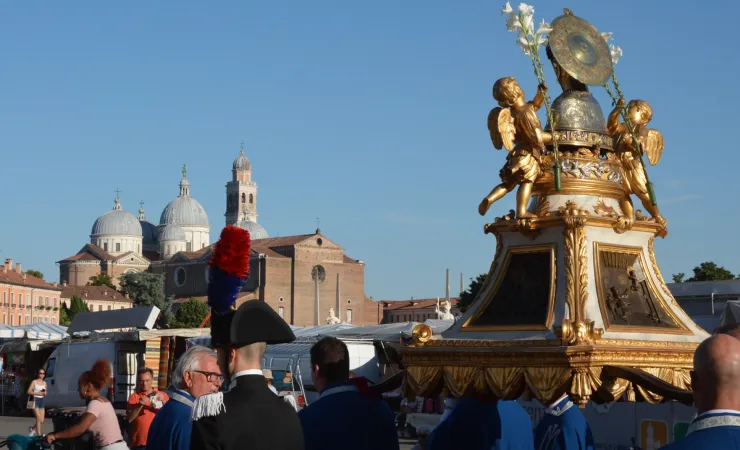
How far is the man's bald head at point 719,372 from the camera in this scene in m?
2.95

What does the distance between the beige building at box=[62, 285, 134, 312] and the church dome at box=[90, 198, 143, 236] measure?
28308mm

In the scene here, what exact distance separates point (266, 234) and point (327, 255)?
1215 inches

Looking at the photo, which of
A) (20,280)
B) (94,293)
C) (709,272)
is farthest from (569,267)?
(94,293)

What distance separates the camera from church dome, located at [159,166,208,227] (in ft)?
544

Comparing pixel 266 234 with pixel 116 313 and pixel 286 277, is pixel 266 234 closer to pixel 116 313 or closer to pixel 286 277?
pixel 286 277

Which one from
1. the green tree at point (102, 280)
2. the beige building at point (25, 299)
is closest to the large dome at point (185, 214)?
the green tree at point (102, 280)

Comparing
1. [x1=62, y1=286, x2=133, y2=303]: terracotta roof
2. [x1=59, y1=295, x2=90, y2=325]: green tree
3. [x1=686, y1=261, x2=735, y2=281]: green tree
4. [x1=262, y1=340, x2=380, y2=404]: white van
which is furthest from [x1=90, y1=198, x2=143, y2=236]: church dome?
[x1=262, y1=340, x2=380, y2=404]: white van

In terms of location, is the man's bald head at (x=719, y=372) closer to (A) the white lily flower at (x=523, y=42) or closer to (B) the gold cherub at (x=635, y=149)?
(B) the gold cherub at (x=635, y=149)

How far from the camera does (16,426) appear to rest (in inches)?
1014

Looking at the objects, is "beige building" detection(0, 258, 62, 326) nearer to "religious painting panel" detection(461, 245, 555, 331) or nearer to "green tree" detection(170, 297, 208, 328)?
"green tree" detection(170, 297, 208, 328)

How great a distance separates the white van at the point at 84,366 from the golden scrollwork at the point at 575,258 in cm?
2252

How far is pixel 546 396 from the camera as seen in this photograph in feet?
16.3

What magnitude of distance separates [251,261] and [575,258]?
128 meters

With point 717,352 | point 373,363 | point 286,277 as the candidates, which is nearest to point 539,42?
point 717,352
